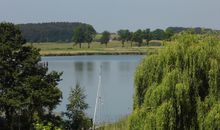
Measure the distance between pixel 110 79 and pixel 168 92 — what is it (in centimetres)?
4479

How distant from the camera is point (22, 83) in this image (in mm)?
29031

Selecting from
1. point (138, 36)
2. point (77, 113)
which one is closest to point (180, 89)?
point (77, 113)

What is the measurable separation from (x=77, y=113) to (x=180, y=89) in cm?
1339

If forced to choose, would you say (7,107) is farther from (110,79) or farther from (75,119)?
(110,79)

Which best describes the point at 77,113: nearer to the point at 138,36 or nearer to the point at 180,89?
the point at 180,89

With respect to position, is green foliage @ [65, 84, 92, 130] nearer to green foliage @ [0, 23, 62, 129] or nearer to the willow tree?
green foliage @ [0, 23, 62, 129]

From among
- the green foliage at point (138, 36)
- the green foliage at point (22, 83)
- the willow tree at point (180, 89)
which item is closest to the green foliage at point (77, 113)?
the green foliage at point (22, 83)

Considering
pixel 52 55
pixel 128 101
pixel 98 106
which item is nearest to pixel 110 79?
pixel 128 101

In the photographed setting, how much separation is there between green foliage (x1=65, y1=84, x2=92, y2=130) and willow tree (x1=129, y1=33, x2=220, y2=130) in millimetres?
11190

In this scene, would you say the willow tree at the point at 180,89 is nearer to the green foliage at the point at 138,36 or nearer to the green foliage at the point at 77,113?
the green foliage at the point at 77,113

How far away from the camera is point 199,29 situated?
21.8 m

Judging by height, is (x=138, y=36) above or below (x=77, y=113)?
below

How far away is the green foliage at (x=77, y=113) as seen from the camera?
2961 cm

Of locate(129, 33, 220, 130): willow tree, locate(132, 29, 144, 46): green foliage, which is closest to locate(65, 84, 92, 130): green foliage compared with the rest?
locate(129, 33, 220, 130): willow tree
